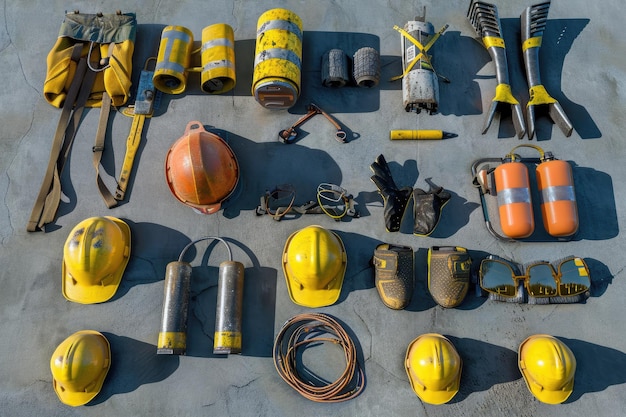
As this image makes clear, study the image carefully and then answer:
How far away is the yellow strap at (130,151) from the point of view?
6.96 metres

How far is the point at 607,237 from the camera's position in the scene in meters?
6.75

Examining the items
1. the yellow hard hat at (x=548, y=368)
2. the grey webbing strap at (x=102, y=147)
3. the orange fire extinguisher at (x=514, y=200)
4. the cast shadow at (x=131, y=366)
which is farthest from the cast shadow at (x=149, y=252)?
the yellow hard hat at (x=548, y=368)

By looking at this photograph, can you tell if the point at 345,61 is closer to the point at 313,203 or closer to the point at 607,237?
the point at 313,203

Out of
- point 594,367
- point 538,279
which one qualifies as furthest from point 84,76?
point 594,367

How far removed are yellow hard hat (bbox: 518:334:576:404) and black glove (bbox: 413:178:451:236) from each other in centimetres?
208

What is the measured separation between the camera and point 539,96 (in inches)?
287

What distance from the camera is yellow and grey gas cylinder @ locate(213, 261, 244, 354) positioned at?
5.95 metres

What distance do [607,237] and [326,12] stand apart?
6.14 meters

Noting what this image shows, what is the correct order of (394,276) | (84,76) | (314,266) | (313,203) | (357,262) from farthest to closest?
1. (84,76)
2. (313,203)
3. (357,262)
4. (394,276)
5. (314,266)

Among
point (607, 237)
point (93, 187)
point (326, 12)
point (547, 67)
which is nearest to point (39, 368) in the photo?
point (93, 187)

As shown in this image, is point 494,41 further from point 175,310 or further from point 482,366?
point 175,310

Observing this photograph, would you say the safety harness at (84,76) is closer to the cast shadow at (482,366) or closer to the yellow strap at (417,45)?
the yellow strap at (417,45)

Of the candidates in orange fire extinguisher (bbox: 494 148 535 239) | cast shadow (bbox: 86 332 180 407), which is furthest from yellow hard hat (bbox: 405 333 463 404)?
cast shadow (bbox: 86 332 180 407)

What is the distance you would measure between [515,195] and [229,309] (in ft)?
14.7
